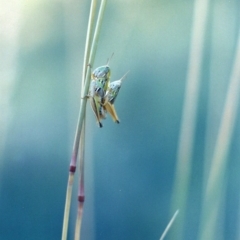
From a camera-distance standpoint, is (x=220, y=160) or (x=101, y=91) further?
(x=220, y=160)

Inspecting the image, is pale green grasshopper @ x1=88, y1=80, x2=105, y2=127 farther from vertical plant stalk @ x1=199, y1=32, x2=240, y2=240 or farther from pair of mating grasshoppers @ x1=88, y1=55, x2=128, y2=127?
vertical plant stalk @ x1=199, y1=32, x2=240, y2=240

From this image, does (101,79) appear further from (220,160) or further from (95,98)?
(220,160)

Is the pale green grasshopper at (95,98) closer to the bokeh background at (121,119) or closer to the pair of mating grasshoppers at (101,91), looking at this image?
the pair of mating grasshoppers at (101,91)

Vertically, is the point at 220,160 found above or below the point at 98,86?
below

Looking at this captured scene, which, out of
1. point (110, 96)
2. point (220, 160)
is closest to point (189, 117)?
point (220, 160)

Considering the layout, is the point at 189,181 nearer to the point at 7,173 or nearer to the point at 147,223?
the point at 147,223

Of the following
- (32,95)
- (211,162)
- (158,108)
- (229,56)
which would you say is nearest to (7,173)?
(32,95)
